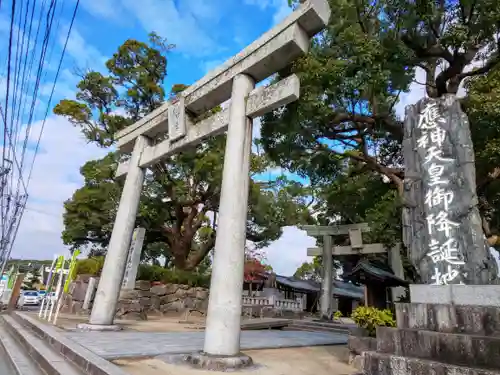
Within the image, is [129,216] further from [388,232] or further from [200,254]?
[200,254]

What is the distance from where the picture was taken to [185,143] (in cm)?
804

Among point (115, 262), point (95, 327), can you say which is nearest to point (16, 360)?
point (95, 327)

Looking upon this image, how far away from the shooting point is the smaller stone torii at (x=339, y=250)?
16.0m

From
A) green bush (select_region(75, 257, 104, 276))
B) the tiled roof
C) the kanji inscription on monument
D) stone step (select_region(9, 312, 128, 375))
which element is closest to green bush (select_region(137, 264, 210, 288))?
green bush (select_region(75, 257, 104, 276))

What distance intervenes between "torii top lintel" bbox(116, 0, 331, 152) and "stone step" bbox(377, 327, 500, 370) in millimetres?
4783

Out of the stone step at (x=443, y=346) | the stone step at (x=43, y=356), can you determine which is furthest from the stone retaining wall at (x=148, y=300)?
the stone step at (x=443, y=346)

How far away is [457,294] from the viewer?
450cm

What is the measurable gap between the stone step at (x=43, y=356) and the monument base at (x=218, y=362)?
4.85 ft

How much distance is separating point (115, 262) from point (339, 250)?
1225 centimetres

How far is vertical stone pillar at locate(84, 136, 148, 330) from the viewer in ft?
26.4

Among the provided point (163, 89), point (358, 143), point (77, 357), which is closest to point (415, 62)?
point (358, 143)

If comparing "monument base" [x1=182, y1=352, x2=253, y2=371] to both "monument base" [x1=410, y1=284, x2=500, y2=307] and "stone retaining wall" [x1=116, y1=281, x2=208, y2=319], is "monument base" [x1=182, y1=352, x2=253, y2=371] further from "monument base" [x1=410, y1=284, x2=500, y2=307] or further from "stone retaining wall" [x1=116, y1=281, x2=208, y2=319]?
"stone retaining wall" [x1=116, y1=281, x2=208, y2=319]

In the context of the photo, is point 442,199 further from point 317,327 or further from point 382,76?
point 317,327

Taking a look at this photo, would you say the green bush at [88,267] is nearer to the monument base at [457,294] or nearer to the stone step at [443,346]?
the stone step at [443,346]
